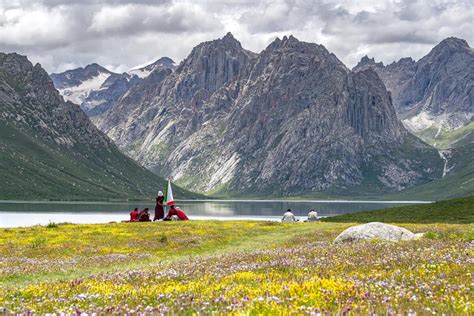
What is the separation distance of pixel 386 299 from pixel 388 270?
270 inches

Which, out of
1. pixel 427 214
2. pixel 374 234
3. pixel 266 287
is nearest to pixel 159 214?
pixel 427 214

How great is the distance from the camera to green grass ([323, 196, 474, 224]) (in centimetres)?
7117

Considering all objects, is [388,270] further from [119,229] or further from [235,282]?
[119,229]

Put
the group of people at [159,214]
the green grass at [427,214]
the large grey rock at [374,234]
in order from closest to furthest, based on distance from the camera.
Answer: the large grey rock at [374,234] < the group of people at [159,214] < the green grass at [427,214]

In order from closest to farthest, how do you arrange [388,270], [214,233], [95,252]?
[388,270]
[95,252]
[214,233]

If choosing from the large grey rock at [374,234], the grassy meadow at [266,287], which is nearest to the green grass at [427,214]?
the large grey rock at [374,234]

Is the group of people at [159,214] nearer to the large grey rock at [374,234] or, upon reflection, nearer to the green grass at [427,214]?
the green grass at [427,214]

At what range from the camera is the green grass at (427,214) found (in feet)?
233

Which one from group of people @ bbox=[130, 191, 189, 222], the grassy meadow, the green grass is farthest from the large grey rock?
group of people @ bbox=[130, 191, 189, 222]

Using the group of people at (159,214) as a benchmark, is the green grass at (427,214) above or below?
below

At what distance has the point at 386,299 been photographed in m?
10.1

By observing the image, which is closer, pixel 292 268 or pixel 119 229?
pixel 292 268

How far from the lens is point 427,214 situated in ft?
255

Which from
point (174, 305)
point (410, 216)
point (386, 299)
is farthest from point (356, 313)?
point (410, 216)
